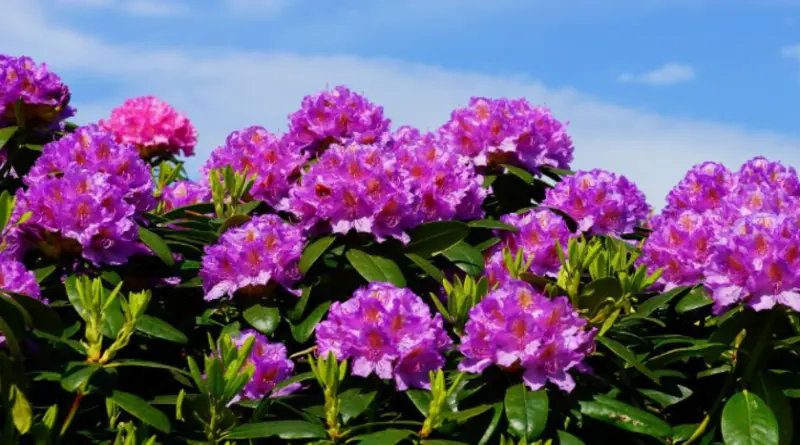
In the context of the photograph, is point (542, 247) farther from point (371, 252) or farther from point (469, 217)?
point (371, 252)

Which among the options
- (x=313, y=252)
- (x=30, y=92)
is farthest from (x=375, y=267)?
(x=30, y=92)

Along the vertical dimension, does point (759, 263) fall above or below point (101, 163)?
below

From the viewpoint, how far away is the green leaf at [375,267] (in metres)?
2.78

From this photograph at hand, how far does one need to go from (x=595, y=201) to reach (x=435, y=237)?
0.65 meters

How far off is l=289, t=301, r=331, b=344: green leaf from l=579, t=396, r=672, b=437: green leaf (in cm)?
73

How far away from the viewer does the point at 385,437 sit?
2309 millimetres

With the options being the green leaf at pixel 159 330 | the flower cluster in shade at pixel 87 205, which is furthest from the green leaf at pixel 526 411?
the flower cluster in shade at pixel 87 205

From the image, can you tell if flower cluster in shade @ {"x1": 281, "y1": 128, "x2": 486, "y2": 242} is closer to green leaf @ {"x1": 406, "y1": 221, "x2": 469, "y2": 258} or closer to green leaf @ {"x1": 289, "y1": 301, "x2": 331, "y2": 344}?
green leaf @ {"x1": 406, "y1": 221, "x2": 469, "y2": 258}

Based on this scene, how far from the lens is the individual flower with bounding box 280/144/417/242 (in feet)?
9.50

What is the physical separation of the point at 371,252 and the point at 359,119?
2.94 feet

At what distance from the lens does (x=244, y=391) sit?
266 cm

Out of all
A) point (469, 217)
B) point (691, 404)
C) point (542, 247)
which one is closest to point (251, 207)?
point (469, 217)

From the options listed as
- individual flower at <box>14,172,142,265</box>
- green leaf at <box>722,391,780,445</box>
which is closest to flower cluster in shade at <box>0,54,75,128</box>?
individual flower at <box>14,172,142,265</box>

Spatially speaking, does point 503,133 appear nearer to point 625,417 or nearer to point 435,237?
point 435,237
